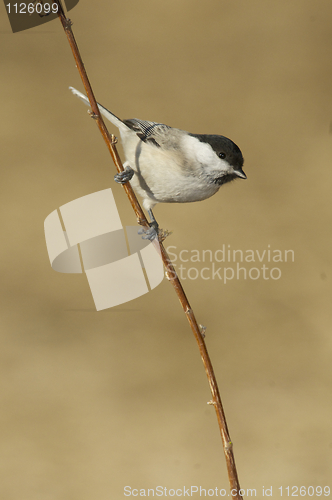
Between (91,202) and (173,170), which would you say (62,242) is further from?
(173,170)

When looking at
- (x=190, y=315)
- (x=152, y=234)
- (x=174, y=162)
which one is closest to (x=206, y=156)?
(x=174, y=162)

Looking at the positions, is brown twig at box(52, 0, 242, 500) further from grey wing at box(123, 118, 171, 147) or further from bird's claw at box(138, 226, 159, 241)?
grey wing at box(123, 118, 171, 147)

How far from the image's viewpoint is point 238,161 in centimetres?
69

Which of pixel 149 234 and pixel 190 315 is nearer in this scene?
pixel 190 315

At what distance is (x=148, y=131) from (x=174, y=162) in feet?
0.45

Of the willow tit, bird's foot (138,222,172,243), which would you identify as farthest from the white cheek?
bird's foot (138,222,172,243)

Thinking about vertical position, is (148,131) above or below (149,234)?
above

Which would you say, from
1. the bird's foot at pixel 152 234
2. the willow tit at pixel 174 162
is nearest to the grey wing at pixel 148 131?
the willow tit at pixel 174 162

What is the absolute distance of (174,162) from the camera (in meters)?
0.77

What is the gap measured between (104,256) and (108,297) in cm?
14

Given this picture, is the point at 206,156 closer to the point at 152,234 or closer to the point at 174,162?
the point at 174,162

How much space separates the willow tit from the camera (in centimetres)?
69

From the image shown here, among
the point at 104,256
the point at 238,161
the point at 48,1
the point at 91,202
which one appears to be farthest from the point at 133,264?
the point at 48,1

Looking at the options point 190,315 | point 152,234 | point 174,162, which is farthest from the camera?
point 174,162
